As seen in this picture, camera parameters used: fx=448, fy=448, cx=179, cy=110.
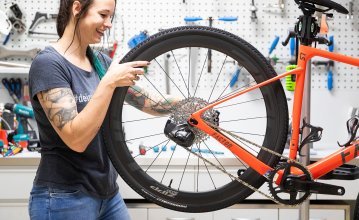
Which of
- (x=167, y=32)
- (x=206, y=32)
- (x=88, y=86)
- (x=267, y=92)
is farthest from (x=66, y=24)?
(x=267, y=92)

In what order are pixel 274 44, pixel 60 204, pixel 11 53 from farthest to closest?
pixel 11 53 → pixel 274 44 → pixel 60 204

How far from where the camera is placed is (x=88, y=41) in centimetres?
131

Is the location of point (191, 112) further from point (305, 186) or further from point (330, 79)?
point (330, 79)

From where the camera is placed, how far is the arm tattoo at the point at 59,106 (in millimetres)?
1179

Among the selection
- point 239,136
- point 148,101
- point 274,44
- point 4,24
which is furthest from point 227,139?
point 4,24

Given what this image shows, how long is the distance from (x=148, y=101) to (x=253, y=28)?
1286 mm

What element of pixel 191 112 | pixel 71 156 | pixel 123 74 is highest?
pixel 123 74

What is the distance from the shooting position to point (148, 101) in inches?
58.8

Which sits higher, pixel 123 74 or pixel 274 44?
pixel 274 44

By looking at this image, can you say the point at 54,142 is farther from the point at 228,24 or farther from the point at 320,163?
the point at 228,24

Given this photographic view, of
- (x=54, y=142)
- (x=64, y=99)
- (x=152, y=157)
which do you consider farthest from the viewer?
(x=152, y=157)

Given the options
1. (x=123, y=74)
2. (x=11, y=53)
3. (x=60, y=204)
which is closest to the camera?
(x=123, y=74)

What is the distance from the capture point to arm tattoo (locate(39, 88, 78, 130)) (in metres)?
1.18

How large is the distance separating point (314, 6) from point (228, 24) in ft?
4.63
